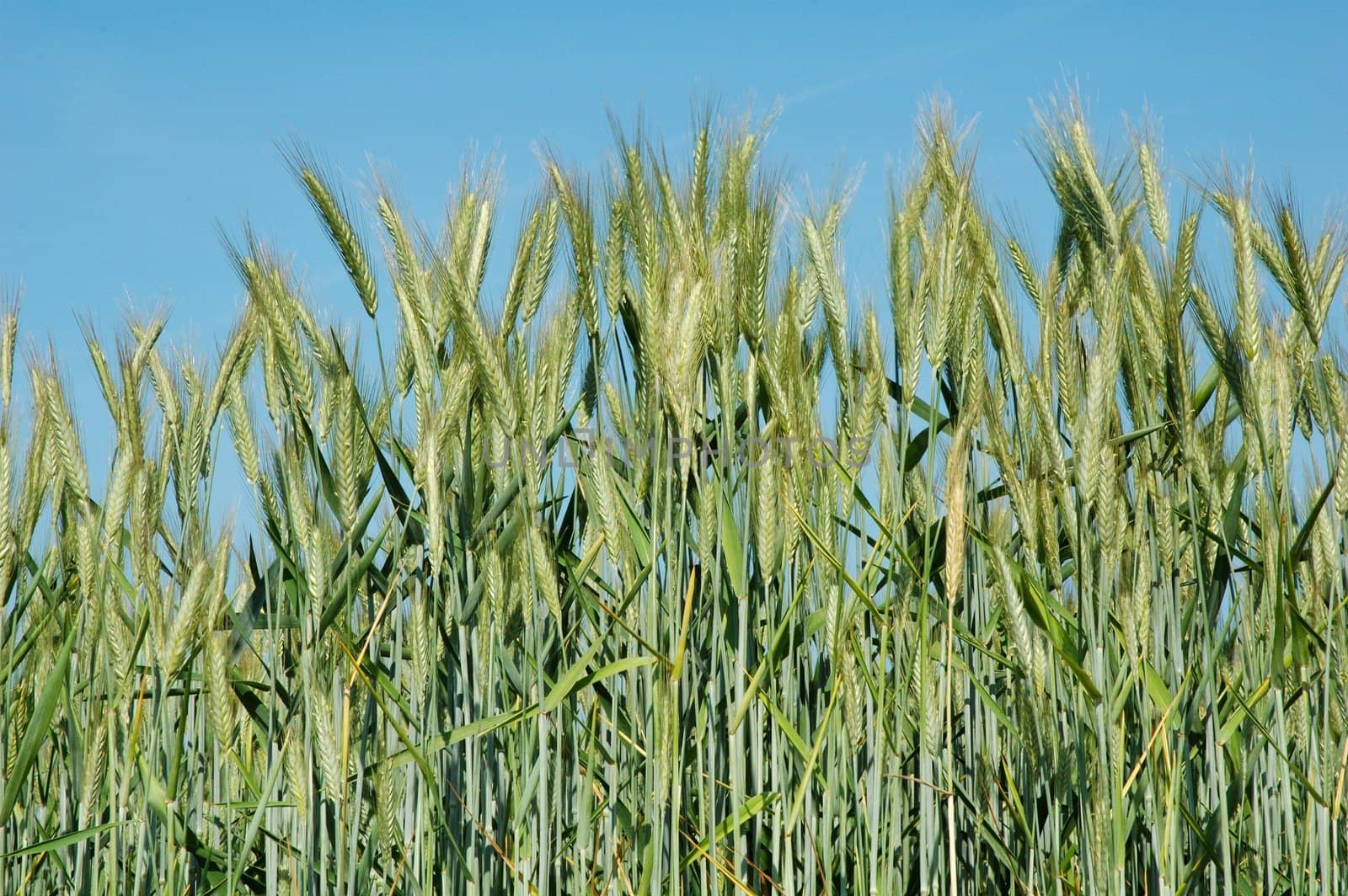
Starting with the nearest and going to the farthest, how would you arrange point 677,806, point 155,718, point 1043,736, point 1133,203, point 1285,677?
point 677,806 → point 155,718 → point 1043,736 → point 1285,677 → point 1133,203

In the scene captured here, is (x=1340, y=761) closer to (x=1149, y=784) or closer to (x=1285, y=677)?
(x=1285, y=677)

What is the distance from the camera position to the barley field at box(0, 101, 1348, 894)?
6.97 feet

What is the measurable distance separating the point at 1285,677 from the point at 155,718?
83.9 inches

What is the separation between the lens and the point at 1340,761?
2297 mm

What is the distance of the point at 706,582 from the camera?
238 cm

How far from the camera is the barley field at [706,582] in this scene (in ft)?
6.97

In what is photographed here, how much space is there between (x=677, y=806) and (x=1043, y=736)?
733mm

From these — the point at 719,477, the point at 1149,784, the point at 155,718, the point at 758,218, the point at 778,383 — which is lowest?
the point at 1149,784

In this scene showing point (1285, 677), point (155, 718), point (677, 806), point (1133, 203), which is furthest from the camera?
point (1133, 203)

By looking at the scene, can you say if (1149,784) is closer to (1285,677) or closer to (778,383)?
(1285,677)

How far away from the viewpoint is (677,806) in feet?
6.56

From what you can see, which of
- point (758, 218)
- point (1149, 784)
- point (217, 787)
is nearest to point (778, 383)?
point (758, 218)

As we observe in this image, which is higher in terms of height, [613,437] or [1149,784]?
[613,437]

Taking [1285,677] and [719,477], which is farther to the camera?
[1285,677]
